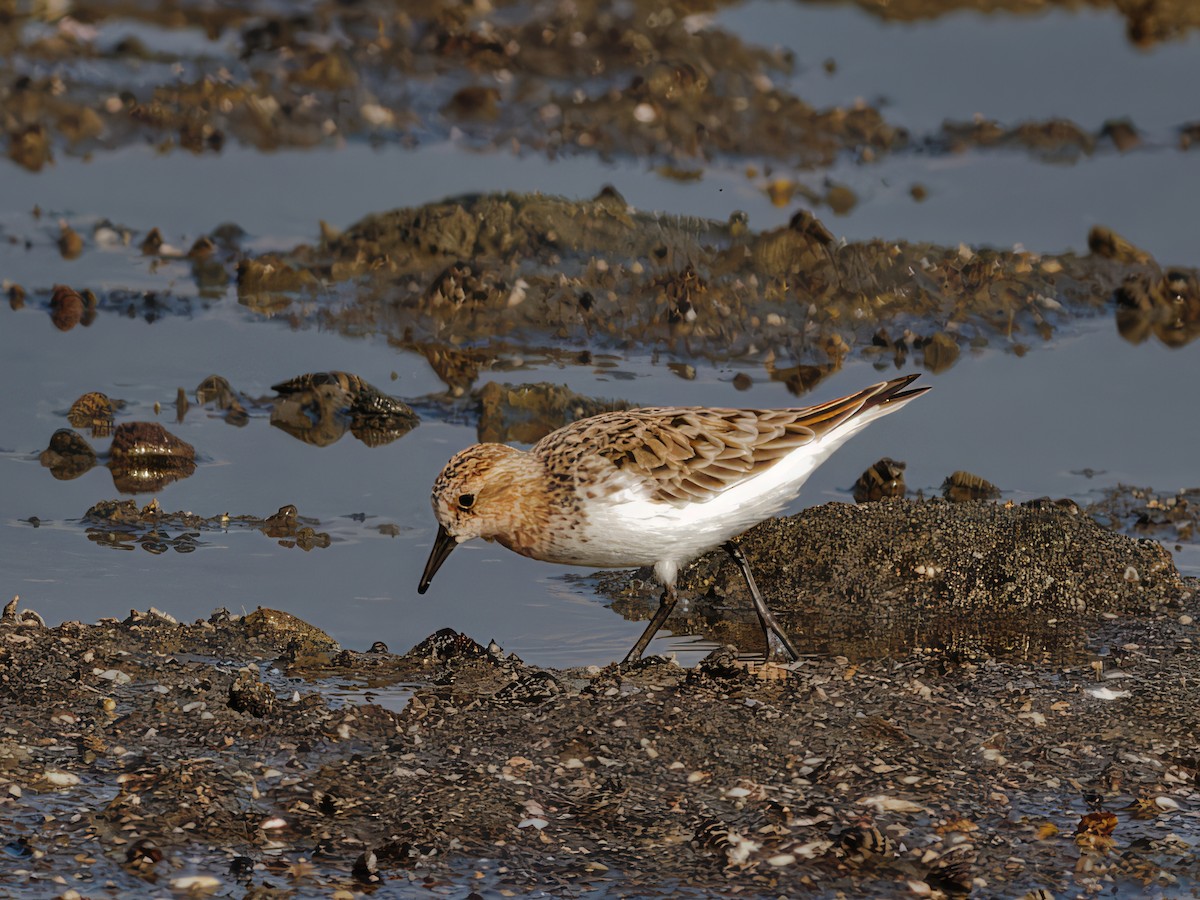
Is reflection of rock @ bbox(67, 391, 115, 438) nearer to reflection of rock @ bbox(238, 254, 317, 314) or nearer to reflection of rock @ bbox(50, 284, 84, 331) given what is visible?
reflection of rock @ bbox(50, 284, 84, 331)

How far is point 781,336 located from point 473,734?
702cm

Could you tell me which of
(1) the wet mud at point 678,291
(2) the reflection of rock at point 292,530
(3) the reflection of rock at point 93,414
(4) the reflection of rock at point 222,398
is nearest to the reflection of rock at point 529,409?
(1) the wet mud at point 678,291

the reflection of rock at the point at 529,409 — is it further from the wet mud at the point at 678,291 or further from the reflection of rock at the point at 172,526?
the reflection of rock at the point at 172,526

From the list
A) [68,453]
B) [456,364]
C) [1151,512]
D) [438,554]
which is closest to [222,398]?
[68,453]

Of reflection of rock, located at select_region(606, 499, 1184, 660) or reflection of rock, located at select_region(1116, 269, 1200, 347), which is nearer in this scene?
reflection of rock, located at select_region(606, 499, 1184, 660)

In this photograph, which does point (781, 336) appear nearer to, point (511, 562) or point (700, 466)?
point (511, 562)

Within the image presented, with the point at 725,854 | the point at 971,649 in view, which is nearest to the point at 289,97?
the point at 971,649

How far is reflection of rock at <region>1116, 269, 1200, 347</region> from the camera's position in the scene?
560 inches

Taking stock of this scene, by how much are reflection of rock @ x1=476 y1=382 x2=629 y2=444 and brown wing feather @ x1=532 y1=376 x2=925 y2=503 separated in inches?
120

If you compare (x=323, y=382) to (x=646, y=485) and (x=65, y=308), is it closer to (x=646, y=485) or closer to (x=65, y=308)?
(x=65, y=308)

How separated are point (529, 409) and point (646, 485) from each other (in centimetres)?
397

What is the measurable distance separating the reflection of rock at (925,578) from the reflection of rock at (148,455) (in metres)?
3.11

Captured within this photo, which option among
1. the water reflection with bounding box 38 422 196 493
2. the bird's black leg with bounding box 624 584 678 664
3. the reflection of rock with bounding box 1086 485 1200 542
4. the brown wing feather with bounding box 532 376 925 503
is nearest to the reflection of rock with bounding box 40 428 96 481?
the water reflection with bounding box 38 422 196 493

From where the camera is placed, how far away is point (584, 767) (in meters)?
6.94
